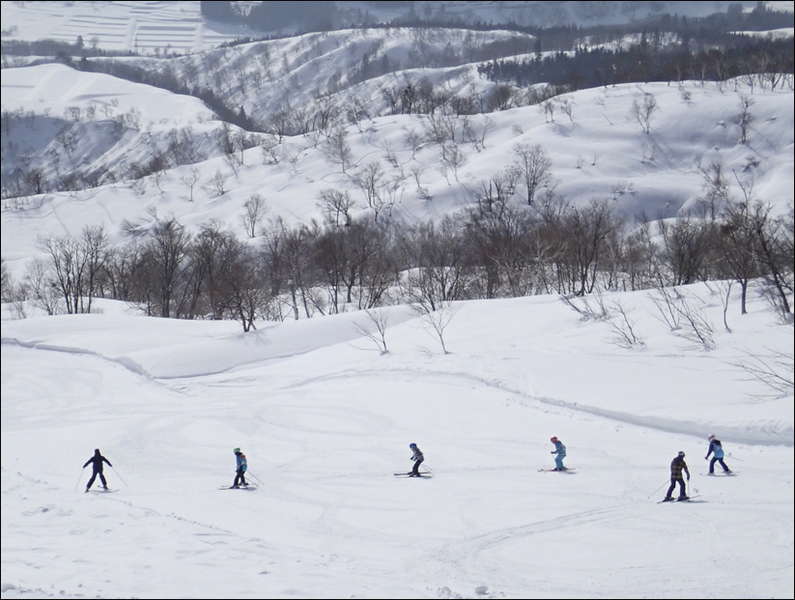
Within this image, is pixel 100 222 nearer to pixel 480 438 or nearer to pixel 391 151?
pixel 391 151

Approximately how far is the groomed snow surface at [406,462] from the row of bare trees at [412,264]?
7.60 meters

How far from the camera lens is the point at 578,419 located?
24.5m

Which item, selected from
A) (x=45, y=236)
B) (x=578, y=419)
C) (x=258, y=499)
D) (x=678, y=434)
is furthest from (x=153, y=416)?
(x=45, y=236)

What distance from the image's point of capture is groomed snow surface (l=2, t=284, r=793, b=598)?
12.8 meters

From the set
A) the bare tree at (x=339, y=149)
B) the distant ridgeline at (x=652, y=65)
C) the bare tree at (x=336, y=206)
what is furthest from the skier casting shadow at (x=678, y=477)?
the distant ridgeline at (x=652, y=65)

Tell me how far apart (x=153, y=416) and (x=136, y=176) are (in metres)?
103

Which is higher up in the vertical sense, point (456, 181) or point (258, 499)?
point (456, 181)

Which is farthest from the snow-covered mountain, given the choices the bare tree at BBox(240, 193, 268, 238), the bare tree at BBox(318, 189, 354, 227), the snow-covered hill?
the bare tree at BBox(240, 193, 268, 238)

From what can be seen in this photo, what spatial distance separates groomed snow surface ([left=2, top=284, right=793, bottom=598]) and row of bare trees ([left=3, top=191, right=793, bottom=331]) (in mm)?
7599

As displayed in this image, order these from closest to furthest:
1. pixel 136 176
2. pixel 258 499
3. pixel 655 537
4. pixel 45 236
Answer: pixel 655 537 < pixel 258 499 < pixel 45 236 < pixel 136 176

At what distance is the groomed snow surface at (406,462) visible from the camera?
12.8 meters

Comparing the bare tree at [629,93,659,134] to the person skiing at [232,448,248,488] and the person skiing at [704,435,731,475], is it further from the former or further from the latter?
the person skiing at [232,448,248,488]

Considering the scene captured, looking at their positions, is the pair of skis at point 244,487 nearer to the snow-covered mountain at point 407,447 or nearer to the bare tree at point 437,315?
the snow-covered mountain at point 407,447

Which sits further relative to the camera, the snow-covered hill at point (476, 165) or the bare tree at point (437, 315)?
the snow-covered hill at point (476, 165)
